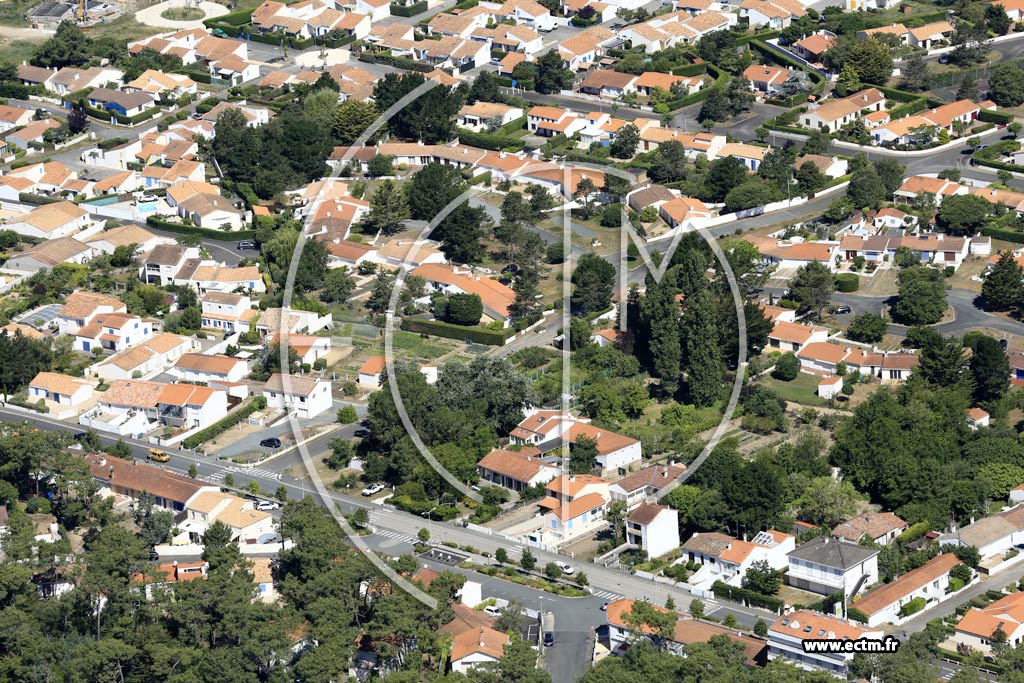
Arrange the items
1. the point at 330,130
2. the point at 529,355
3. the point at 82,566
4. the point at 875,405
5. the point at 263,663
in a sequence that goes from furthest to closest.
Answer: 1. the point at 330,130
2. the point at 529,355
3. the point at 875,405
4. the point at 82,566
5. the point at 263,663

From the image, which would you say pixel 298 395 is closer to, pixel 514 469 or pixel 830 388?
pixel 514 469

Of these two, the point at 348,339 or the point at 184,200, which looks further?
the point at 184,200

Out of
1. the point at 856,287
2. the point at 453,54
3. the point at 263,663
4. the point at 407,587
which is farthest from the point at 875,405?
the point at 453,54

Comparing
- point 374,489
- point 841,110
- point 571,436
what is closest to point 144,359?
point 374,489

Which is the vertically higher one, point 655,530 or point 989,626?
point 989,626

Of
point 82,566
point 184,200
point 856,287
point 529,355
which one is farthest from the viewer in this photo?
point 184,200

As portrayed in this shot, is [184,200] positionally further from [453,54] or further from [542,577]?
[542,577]

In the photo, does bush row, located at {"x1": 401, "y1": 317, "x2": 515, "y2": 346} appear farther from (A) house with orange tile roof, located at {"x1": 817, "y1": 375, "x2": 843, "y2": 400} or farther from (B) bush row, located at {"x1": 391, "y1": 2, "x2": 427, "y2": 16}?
(B) bush row, located at {"x1": 391, "y1": 2, "x2": 427, "y2": 16}
